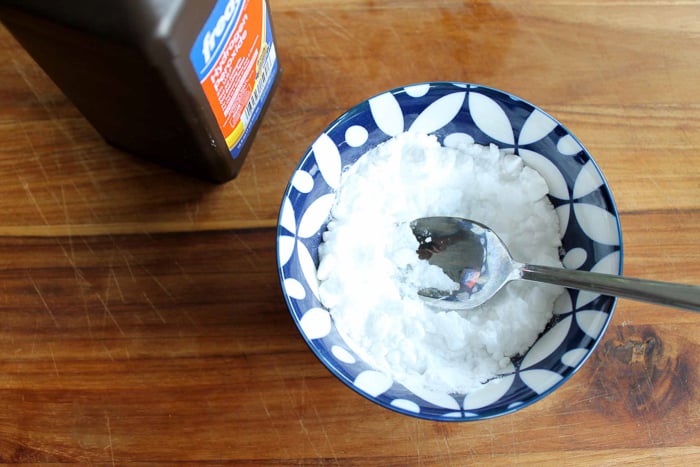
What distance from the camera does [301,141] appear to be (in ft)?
2.07

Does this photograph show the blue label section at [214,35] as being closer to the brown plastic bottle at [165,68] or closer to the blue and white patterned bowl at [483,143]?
the brown plastic bottle at [165,68]

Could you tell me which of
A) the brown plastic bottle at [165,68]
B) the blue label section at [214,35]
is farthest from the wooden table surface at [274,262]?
the blue label section at [214,35]

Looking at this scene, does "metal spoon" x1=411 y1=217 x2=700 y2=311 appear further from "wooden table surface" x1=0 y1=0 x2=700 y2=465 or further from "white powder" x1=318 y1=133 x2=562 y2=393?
"wooden table surface" x1=0 y1=0 x2=700 y2=465

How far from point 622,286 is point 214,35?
0.34m

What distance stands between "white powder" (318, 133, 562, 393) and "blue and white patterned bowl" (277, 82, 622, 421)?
0.01 meters

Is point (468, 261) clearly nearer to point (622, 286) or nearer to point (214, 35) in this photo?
point (622, 286)

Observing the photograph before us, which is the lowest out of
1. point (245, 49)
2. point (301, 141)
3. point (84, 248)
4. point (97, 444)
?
point (97, 444)

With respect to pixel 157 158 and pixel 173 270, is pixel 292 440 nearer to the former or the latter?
pixel 173 270

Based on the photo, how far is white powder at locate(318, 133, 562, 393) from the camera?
52 cm

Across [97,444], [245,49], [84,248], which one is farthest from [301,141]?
[97,444]

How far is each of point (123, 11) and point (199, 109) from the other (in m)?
0.11

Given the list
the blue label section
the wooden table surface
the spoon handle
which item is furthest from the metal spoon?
the blue label section

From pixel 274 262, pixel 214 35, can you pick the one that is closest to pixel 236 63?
pixel 214 35

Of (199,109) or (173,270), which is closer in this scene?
(199,109)
